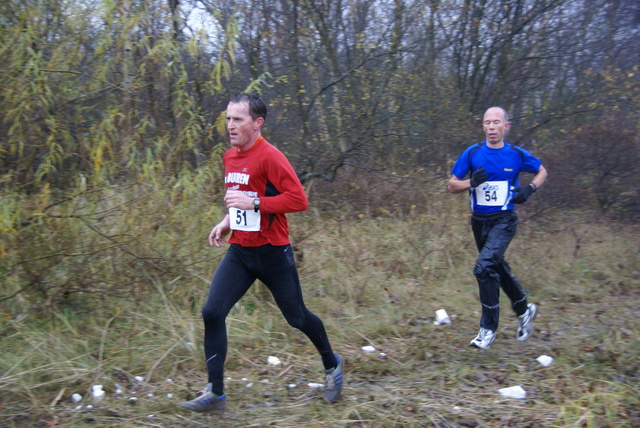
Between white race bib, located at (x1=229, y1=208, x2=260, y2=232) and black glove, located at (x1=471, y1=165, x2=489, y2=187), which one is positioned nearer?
white race bib, located at (x1=229, y1=208, x2=260, y2=232)

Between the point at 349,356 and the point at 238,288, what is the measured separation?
1.61m

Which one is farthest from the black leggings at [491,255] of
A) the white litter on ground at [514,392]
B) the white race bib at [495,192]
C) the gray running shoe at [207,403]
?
the gray running shoe at [207,403]

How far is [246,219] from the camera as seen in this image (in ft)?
12.3

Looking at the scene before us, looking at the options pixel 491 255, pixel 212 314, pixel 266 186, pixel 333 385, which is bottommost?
pixel 333 385

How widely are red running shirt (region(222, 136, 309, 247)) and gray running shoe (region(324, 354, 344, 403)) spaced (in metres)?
1.00

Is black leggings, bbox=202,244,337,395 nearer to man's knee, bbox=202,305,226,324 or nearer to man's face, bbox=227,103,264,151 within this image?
man's knee, bbox=202,305,226,324

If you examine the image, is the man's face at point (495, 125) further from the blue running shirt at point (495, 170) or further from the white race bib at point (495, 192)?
the white race bib at point (495, 192)

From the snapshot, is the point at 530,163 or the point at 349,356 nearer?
the point at 349,356

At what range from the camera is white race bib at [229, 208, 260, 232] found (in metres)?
3.73

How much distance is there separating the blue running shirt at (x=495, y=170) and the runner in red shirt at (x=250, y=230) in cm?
201

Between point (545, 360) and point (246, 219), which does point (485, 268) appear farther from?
point (246, 219)

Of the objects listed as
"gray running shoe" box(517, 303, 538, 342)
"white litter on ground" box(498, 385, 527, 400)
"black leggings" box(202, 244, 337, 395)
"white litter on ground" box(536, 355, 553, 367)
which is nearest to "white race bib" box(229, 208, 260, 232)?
"black leggings" box(202, 244, 337, 395)

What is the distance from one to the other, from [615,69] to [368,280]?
8379mm

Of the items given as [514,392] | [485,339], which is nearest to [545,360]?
[485,339]
